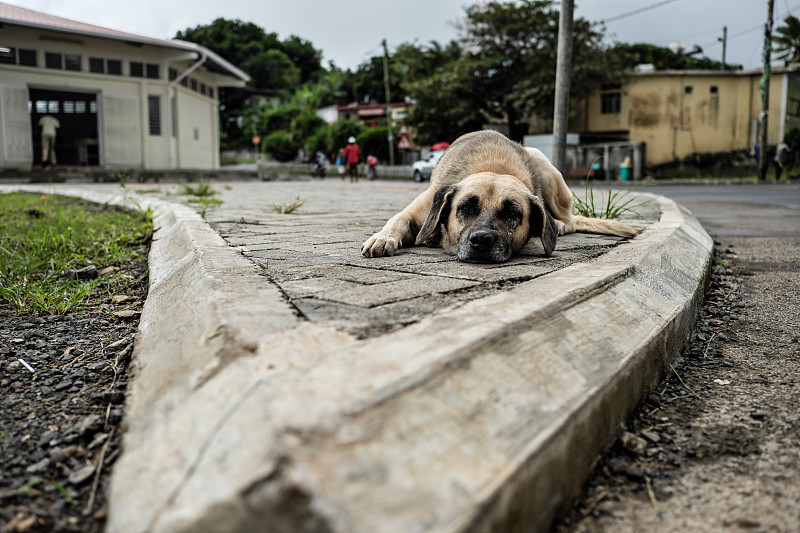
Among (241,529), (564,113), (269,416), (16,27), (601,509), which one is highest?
(16,27)

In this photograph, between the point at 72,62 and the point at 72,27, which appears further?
the point at 72,62

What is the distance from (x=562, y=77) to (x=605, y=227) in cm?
302

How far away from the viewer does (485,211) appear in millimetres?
3395

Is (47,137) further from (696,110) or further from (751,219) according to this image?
(696,110)

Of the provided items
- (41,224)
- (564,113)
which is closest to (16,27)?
(41,224)

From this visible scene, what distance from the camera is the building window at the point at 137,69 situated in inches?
790

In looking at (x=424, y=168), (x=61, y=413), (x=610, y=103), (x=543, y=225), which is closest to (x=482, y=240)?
(x=543, y=225)

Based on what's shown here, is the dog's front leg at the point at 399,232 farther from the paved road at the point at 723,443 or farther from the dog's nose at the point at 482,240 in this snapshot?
the paved road at the point at 723,443

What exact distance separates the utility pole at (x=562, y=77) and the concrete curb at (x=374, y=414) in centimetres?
519

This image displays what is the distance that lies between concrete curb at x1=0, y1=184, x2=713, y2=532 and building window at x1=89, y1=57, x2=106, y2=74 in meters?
20.4

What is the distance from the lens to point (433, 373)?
131 cm

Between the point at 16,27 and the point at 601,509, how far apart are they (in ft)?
70.2

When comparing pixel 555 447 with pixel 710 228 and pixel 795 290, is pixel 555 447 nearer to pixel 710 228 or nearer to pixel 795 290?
pixel 795 290

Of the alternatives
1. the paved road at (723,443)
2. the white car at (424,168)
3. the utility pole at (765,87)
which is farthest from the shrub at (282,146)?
the paved road at (723,443)
